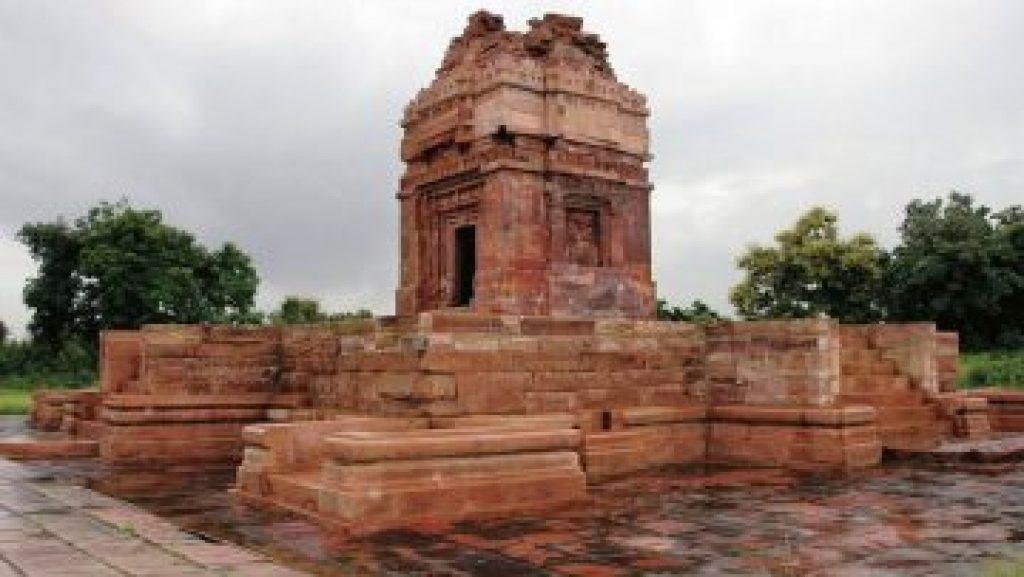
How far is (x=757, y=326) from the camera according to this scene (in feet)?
34.0

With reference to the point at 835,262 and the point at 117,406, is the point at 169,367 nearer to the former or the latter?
the point at 117,406

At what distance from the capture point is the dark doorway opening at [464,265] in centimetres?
1428

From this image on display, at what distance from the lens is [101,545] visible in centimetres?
552

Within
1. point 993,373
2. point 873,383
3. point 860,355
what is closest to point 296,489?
point 873,383

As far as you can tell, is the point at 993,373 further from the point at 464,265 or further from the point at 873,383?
the point at 464,265

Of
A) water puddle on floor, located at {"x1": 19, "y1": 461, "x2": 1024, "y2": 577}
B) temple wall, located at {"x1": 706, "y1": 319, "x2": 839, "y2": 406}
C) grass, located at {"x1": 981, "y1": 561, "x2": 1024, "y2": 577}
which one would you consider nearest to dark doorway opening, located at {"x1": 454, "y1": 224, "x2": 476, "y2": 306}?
temple wall, located at {"x1": 706, "y1": 319, "x2": 839, "y2": 406}

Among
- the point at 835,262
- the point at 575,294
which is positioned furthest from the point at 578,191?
the point at 835,262

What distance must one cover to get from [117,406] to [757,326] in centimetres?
721

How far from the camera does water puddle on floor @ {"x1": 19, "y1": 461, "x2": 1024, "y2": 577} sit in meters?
5.23

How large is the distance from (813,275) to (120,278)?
24369mm

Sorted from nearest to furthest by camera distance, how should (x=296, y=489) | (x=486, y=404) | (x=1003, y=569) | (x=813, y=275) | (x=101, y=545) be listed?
(x=1003, y=569)
(x=101, y=545)
(x=296, y=489)
(x=486, y=404)
(x=813, y=275)

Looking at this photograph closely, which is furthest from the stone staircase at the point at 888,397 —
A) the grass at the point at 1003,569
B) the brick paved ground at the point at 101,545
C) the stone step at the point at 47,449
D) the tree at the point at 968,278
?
the tree at the point at 968,278

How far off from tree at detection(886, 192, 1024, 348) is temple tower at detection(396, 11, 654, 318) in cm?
1995

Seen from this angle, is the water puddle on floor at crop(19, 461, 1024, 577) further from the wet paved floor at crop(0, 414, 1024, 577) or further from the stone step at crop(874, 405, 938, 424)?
the stone step at crop(874, 405, 938, 424)
